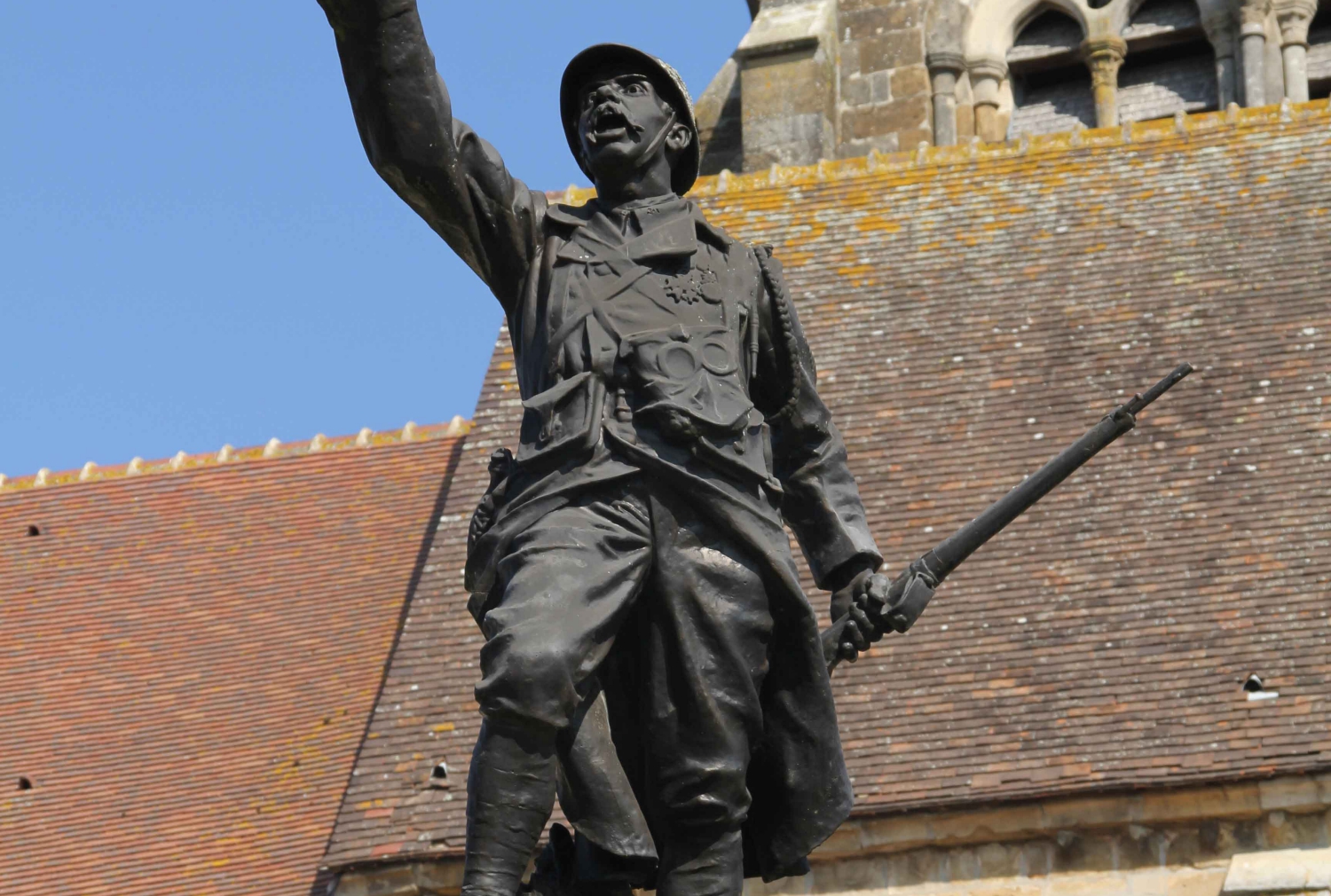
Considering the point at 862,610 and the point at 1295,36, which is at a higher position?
the point at 1295,36

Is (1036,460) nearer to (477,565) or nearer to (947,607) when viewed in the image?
(947,607)

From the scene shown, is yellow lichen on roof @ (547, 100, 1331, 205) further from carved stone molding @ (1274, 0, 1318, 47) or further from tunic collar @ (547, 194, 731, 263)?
tunic collar @ (547, 194, 731, 263)

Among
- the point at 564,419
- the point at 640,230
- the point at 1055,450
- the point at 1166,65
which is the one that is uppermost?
the point at 1166,65

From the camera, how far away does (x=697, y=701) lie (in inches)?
258

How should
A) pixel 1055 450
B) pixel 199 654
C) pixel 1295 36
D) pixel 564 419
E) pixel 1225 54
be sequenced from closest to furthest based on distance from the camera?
1. pixel 564 419
2. pixel 1055 450
3. pixel 199 654
4. pixel 1295 36
5. pixel 1225 54

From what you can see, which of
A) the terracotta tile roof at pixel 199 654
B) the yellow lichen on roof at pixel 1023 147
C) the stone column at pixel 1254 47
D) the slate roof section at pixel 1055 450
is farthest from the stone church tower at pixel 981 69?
the terracotta tile roof at pixel 199 654

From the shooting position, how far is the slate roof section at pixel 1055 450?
72.8 ft

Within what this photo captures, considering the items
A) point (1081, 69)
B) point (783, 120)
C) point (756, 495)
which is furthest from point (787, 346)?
point (1081, 69)

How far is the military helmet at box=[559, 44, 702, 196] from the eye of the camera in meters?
7.02

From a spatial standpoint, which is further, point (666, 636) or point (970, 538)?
point (970, 538)

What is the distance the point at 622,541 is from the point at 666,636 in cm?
23

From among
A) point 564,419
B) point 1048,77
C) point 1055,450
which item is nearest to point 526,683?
point 564,419

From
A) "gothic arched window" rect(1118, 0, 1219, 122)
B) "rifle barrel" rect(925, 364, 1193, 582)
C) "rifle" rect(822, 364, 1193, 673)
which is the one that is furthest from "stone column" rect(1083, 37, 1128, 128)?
"rifle barrel" rect(925, 364, 1193, 582)

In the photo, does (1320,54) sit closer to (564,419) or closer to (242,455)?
(242,455)
